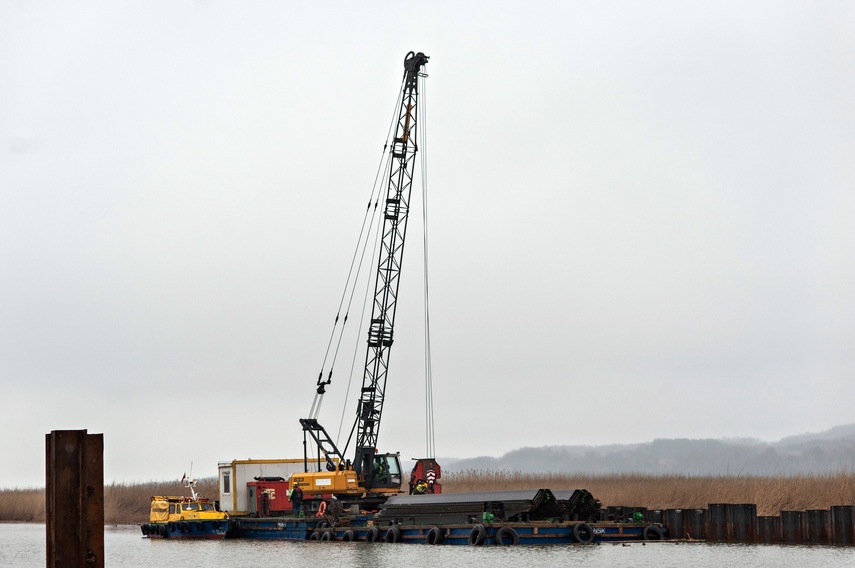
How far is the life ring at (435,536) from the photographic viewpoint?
41.4 m

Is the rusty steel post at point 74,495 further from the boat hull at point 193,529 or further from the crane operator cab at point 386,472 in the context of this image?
the crane operator cab at point 386,472

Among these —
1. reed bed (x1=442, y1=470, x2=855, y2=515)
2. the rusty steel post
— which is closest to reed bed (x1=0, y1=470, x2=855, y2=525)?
reed bed (x1=442, y1=470, x2=855, y2=515)

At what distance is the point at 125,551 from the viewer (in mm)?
49219

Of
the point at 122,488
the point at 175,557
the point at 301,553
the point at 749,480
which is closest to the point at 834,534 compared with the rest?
the point at 749,480

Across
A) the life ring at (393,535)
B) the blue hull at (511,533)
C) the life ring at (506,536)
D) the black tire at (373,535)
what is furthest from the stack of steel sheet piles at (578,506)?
the black tire at (373,535)

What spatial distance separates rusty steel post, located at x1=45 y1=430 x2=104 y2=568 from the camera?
14102mm

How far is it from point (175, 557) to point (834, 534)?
25.5 metres

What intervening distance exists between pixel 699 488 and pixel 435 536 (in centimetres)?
1619

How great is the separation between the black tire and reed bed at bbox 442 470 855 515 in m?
13.6

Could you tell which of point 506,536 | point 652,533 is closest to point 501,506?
point 506,536

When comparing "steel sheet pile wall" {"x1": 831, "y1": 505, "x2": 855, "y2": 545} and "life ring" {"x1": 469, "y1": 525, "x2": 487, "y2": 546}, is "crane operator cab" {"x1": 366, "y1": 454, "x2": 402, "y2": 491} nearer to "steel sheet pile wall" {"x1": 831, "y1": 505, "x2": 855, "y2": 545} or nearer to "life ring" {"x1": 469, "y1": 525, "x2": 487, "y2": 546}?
"life ring" {"x1": 469, "y1": 525, "x2": 487, "y2": 546}

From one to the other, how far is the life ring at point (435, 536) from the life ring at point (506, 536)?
9.08ft

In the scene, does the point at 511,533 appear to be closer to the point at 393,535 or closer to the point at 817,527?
the point at 393,535

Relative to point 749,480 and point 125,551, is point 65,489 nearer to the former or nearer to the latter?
point 125,551
